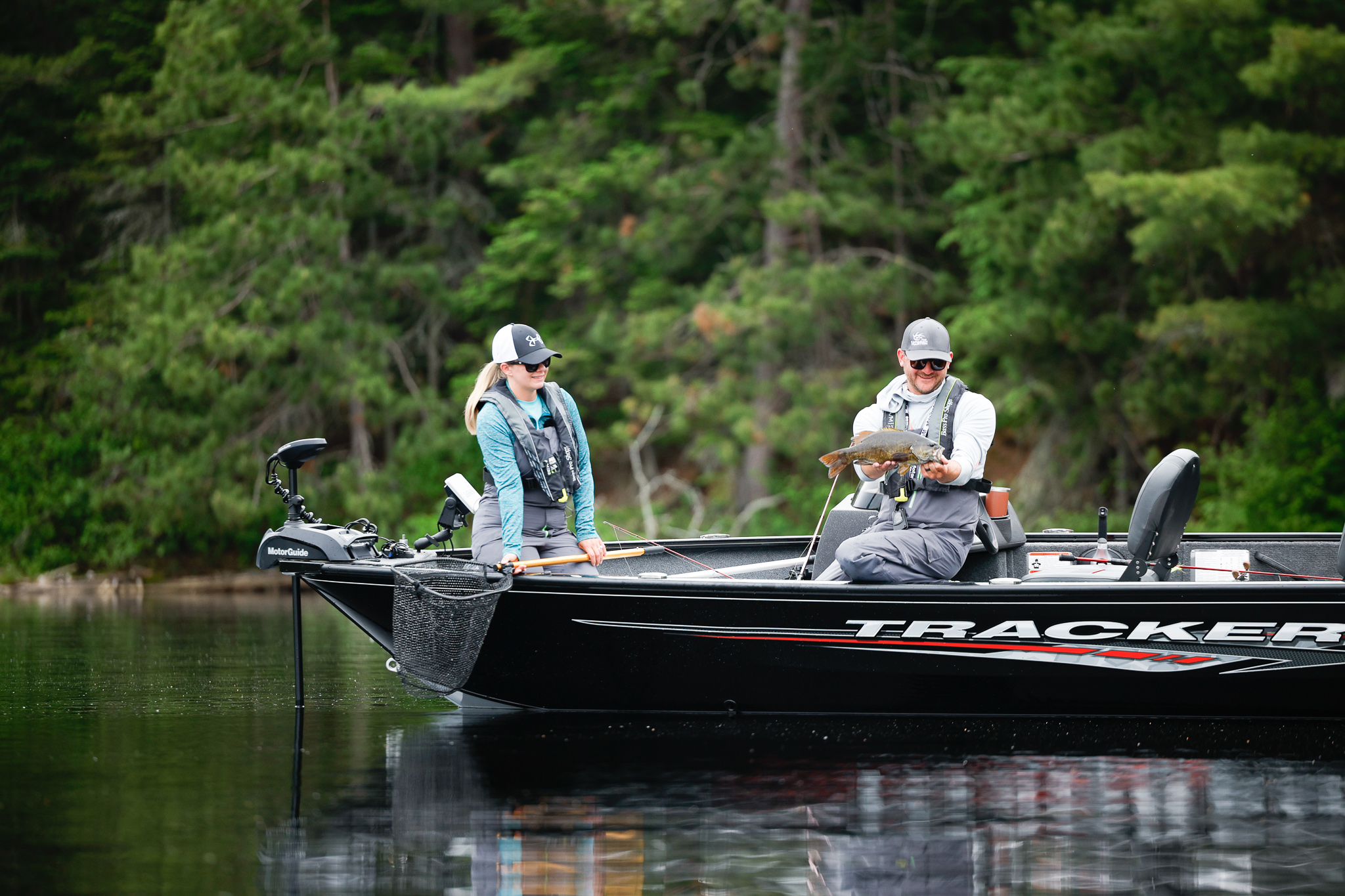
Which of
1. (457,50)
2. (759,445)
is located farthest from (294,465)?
(457,50)

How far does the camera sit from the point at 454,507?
23.9ft

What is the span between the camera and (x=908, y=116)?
18359mm

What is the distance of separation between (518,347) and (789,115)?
39.2ft

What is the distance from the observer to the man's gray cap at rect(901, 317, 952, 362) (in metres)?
6.32

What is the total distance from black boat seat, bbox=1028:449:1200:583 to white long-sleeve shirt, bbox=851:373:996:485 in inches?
30.0

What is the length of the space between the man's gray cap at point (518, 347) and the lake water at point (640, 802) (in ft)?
5.25

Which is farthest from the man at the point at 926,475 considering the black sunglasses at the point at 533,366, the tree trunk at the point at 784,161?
the tree trunk at the point at 784,161

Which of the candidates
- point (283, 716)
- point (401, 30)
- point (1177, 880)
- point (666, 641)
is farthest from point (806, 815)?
point (401, 30)

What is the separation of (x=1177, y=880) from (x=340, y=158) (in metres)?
16.4

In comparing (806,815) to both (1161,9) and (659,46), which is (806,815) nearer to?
(1161,9)

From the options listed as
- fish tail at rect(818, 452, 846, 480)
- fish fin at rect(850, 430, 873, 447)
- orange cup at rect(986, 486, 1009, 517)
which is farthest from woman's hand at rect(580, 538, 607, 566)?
orange cup at rect(986, 486, 1009, 517)

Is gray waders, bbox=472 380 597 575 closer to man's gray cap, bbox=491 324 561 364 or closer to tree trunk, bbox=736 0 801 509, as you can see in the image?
man's gray cap, bbox=491 324 561 364

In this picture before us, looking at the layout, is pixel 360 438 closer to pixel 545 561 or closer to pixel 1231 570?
pixel 545 561

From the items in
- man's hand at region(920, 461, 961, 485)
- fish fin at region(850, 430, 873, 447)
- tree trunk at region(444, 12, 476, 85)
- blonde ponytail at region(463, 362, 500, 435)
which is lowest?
man's hand at region(920, 461, 961, 485)
